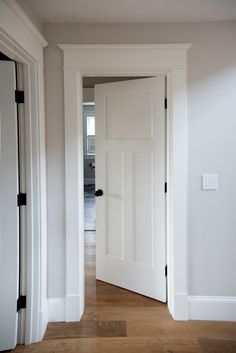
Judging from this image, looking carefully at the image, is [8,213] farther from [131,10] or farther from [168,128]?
[131,10]

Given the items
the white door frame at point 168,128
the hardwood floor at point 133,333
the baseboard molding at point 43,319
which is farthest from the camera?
the white door frame at point 168,128

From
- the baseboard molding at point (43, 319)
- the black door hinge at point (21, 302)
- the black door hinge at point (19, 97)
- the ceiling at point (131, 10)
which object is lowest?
the baseboard molding at point (43, 319)

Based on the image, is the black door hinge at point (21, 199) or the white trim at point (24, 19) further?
the black door hinge at point (21, 199)

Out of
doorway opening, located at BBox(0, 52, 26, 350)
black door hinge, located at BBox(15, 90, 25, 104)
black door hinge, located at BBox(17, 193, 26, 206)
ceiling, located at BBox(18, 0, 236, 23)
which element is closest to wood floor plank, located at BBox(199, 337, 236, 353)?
doorway opening, located at BBox(0, 52, 26, 350)

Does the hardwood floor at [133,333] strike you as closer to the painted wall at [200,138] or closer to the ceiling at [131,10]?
the painted wall at [200,138]

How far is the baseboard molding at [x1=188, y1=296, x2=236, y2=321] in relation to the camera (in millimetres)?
2787

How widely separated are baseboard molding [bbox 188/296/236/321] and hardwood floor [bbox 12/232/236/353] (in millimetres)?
53

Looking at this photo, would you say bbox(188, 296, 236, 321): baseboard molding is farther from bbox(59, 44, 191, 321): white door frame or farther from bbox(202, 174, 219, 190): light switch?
bbox(202, 174, 219, 190): light switch

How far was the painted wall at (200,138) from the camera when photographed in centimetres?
267

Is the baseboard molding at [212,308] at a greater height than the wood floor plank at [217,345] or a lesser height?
greater

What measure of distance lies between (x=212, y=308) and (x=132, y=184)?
128 centimetres

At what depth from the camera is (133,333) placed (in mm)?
2611

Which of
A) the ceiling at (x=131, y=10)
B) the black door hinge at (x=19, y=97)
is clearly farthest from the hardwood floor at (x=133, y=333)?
the ceiling at (x=131, y=10)

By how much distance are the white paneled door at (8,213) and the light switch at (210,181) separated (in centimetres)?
146
